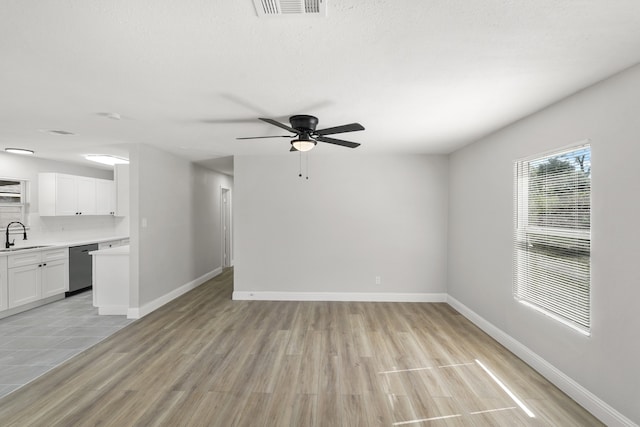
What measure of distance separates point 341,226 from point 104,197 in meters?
4.79

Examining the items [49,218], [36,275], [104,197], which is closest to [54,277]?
[36,275]

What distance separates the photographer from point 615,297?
76.3 inches

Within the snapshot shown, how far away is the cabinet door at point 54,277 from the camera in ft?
14.5

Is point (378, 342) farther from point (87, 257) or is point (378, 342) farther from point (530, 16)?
point (87, 257)

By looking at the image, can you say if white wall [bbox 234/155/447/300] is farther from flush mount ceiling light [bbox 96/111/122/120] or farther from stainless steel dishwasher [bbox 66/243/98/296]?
stainless steel dishwasher [bbox 66/243/98/296]

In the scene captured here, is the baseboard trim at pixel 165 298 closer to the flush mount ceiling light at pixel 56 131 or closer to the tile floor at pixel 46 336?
the tile floor at pixel 46 336

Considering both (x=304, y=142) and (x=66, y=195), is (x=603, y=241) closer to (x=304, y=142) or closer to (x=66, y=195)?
(x=304, y=142)

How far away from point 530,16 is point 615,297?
6.24 feet

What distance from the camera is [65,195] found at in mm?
5078

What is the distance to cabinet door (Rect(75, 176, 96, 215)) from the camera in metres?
5.29

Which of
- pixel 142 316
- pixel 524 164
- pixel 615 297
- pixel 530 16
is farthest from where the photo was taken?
pixel 142 316

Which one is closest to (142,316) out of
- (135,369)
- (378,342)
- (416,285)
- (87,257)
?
(135,369)

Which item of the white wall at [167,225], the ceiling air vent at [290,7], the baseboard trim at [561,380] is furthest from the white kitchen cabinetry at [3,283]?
the baseboard trim at [561,380]

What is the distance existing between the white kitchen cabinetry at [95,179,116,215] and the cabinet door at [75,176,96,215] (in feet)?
0.24
